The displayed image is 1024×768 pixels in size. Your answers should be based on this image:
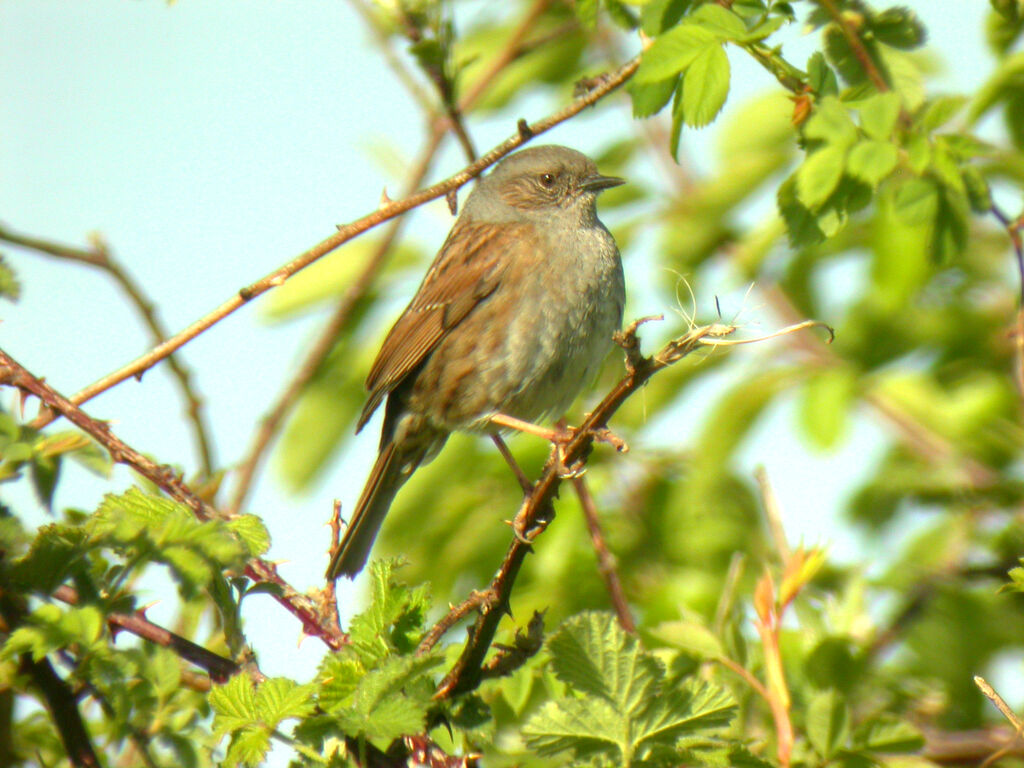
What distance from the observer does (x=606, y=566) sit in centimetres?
307

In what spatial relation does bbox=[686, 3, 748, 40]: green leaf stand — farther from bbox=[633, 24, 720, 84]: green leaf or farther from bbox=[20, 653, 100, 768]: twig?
bbox=[20, 653, 100, 768]: twig

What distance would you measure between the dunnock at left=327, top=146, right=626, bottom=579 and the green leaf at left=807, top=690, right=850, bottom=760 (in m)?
2.31

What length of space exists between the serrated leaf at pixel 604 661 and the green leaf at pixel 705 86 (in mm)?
1099

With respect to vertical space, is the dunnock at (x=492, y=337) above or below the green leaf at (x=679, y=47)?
above

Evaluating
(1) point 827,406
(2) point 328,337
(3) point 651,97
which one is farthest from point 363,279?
(3) point 651,97

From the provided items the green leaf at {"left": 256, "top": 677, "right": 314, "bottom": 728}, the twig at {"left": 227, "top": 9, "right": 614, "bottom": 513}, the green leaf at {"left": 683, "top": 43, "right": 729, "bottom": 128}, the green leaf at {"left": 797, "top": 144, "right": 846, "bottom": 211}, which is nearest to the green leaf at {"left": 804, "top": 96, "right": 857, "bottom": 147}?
the green leaf at {"left": 797, "top": 144, "right": 846, "bottom": 211}

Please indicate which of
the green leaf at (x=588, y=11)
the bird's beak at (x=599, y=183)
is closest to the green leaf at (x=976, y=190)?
the green leaf at (x=588, y=11)

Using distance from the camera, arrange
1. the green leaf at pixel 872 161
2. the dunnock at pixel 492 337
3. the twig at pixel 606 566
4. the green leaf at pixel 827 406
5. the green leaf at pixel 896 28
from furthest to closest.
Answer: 1. the dunnock at pixel 492 337
2. the green leaf at pixel 827 406
3. the green leaf at pixel 896 28
4. the twig at pixel 606 566
5. the green leaf at pixel 872 161

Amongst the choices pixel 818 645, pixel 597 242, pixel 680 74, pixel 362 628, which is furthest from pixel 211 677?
pixel 597 242

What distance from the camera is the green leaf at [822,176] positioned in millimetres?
2518

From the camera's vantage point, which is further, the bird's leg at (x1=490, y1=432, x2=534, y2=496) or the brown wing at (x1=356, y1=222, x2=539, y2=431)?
the brown wing at (x1=356, y1=222, x2=539, y2=431)

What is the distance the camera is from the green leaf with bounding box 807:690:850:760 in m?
2.32

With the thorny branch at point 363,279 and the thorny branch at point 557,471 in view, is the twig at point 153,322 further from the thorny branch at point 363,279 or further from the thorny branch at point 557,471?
the thorny branch at point 557,471

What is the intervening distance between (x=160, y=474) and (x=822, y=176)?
142 cm
